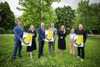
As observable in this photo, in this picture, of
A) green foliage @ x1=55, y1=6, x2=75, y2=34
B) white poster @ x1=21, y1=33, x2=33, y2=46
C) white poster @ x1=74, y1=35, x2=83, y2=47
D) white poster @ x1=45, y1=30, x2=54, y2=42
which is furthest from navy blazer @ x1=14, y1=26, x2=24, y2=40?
green foliage @ x1=55, y1=6, x2=75, y2=34

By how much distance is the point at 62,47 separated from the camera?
5027mm

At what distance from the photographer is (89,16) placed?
1931cm

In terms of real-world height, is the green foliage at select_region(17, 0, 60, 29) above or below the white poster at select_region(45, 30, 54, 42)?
above

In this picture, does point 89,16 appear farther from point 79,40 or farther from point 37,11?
point 79,40

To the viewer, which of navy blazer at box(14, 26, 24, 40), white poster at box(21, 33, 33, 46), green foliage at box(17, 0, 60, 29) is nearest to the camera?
white poster at box(21, 33, 33, 46)

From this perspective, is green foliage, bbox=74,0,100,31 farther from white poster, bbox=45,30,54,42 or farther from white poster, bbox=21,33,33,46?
white poster, bbox=21,33,33,46

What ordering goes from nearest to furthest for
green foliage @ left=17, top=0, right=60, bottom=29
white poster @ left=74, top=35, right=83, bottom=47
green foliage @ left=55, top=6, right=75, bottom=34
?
white poster @ left=74, top=35, right=83, bottom=47 → green foliage @ left=17, top=0, right=60, bottom=29 → green foliage @ left=55, top=6, right=75, bottom=34

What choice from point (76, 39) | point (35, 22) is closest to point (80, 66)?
point (76, 39)

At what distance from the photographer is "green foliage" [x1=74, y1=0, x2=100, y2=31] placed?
59.8 feet

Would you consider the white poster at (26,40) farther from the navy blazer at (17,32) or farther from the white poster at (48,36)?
the white poster at (48,36)

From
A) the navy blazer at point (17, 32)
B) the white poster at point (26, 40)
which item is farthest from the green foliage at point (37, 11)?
the white poster at point (26, 40)

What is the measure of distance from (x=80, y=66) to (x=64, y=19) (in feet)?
109

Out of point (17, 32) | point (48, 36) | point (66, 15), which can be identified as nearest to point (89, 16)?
point (66, 15)

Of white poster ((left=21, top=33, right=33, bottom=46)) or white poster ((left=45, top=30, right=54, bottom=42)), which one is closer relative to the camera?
white poster ((left=21, top=33, right=33, bottom=46))
